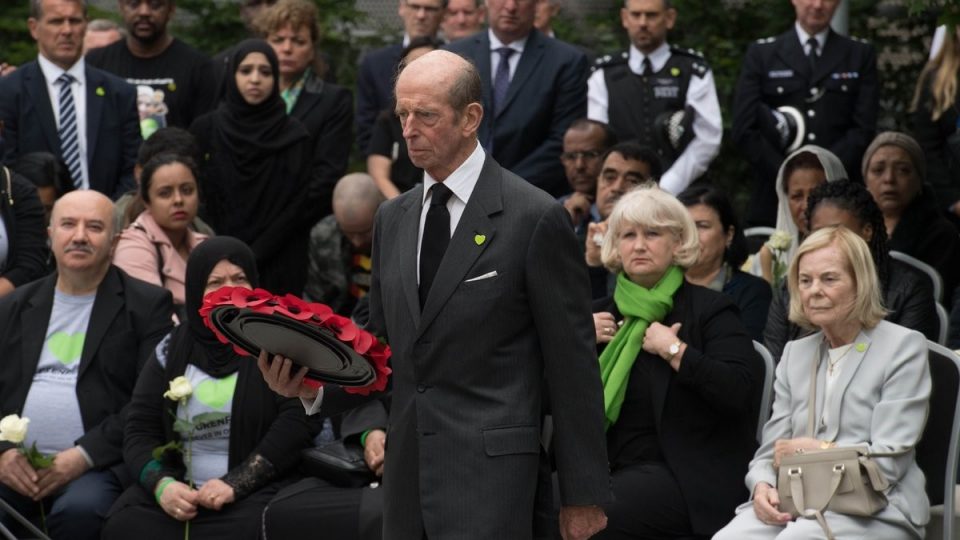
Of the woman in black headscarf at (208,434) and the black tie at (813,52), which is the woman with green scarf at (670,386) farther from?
the black tie at (813,52)

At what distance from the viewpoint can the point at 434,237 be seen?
4559mm

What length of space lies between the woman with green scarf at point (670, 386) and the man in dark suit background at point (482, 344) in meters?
1.73

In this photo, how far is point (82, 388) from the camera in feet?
23.8

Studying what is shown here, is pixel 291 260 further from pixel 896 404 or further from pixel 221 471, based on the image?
pixel 896 404

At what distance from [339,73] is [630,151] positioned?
4.66 m

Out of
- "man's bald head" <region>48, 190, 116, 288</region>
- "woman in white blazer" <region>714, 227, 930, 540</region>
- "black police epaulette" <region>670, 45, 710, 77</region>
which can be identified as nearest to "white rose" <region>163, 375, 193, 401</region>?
"man's bald head" <region>48, 190, 116, 288</region>

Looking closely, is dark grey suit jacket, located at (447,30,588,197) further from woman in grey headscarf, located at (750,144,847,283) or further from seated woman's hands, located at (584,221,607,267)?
woman in grey headscarf, located at (750,144,847,283)

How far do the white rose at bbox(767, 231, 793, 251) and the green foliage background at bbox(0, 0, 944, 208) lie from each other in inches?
126

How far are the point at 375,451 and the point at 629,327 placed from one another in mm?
1214

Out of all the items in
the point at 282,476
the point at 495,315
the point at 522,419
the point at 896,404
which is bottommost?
the point at 282,476

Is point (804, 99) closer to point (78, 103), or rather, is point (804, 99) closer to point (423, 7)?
point (423, 7)

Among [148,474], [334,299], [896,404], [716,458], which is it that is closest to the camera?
[896,404]

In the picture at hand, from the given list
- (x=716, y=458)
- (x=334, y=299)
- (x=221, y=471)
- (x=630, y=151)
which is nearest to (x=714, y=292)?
(x=716, y=458)

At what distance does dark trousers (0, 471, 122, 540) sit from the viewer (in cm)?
693
